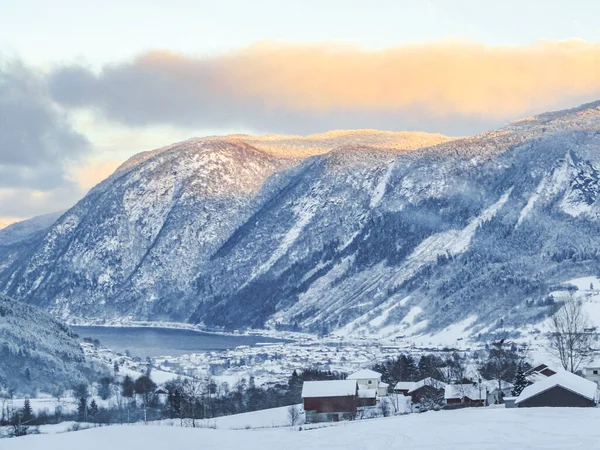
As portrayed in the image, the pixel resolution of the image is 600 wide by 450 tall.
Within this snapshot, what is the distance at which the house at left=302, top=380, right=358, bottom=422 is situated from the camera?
336 ft

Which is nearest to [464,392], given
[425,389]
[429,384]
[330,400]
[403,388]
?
[425,389]

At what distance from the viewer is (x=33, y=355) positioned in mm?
Result: 135125

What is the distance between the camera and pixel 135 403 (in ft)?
397

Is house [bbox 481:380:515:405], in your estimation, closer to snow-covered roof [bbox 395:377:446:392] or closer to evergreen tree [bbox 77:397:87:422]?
snow-covered roof [bbox 395:377:446:392]

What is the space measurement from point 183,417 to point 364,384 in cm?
3087

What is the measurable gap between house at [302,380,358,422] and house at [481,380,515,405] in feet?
46.7

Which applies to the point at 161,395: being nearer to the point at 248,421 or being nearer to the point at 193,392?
the point at 193,392

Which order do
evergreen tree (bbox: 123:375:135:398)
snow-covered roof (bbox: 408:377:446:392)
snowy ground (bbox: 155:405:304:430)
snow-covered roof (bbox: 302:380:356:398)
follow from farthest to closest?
evergreen tree (bbox: 123:375:135:398), snow-covered roof (bbox: 408:377:446:392), snow-covered roof (bbox: 302:380:356:398), snowy ground (bbox: 155:405:304:430)

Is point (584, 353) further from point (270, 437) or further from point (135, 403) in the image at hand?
point (270, 437)

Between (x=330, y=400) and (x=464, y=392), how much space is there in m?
14.2

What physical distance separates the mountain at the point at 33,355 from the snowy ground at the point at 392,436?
6633 cm

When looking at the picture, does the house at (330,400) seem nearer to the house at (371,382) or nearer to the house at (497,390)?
the house at (371,382)

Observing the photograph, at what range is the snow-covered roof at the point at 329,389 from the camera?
10544cm

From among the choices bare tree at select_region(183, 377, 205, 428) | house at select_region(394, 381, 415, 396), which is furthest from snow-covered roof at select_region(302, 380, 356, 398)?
house at select_region(394, 381, 415, 396)
